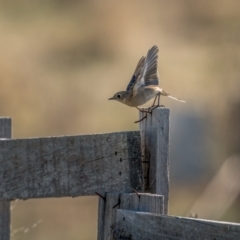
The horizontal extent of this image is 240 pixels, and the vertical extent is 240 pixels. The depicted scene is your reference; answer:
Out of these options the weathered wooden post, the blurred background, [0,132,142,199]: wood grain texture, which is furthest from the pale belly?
[0,132,142,199]: wood grain texture

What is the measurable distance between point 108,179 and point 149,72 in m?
2.73

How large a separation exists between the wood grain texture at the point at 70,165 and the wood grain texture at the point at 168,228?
14 centimetres

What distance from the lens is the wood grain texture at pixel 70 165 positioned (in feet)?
10.4

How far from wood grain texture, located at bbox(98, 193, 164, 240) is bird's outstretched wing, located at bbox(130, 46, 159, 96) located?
234 centimetres

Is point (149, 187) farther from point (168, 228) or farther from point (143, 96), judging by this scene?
point (143, 96)

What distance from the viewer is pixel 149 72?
20.0ft

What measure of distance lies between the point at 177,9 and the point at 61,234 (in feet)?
61.7

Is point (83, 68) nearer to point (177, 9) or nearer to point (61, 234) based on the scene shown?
point (177, 9)

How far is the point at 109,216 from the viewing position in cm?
356

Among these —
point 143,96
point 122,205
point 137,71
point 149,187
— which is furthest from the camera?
point 143,96

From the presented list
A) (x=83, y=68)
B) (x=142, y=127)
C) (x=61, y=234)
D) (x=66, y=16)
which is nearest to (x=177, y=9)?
(x=66, y=16)

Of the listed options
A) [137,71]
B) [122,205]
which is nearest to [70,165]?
[122,205]

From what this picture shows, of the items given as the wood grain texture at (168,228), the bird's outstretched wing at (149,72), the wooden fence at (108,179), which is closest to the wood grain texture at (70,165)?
the wooden fence at (108,179)

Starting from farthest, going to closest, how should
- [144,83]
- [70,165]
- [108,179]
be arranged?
[144,83] → [108,179] → [70,165]
